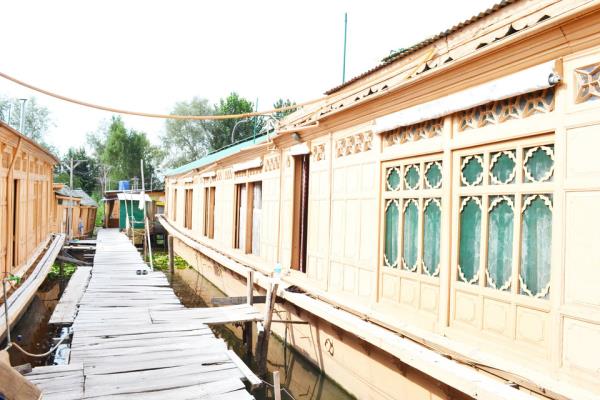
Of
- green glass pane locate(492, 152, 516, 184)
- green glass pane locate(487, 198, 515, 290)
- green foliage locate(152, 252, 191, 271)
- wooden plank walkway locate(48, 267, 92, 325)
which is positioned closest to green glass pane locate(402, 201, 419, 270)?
green glass pane locate(487, 198, 515, 290)

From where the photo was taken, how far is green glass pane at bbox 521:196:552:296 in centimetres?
399

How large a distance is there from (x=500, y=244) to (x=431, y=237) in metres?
0.99

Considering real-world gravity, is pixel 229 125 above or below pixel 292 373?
above

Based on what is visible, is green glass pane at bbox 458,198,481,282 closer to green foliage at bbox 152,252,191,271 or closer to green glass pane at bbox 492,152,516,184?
green glass pane at bbox 492,152,516,184

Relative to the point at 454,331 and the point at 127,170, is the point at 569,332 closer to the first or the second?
the point at 454,331

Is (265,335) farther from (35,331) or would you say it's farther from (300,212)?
(35,331)

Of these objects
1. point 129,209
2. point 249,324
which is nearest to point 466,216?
point 249,324

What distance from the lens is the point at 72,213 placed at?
2530cm

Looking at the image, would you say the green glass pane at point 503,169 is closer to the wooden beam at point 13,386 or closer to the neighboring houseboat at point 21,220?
the wooden beam at point 13,386

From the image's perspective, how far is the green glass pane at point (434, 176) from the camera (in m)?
5.22

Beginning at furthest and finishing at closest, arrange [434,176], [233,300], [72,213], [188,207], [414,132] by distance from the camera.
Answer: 1. [72,213]
2. [188,207]
3. [233,300]
4. [414,132]
5. [434,176]

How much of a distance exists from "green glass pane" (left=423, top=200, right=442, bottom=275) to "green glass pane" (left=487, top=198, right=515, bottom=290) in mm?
752

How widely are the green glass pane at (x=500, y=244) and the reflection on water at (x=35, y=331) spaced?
7.36 m

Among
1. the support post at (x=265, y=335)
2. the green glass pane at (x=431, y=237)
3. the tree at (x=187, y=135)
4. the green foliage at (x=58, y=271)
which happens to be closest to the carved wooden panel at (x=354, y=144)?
the green glass pane at (x=431, y=237)
